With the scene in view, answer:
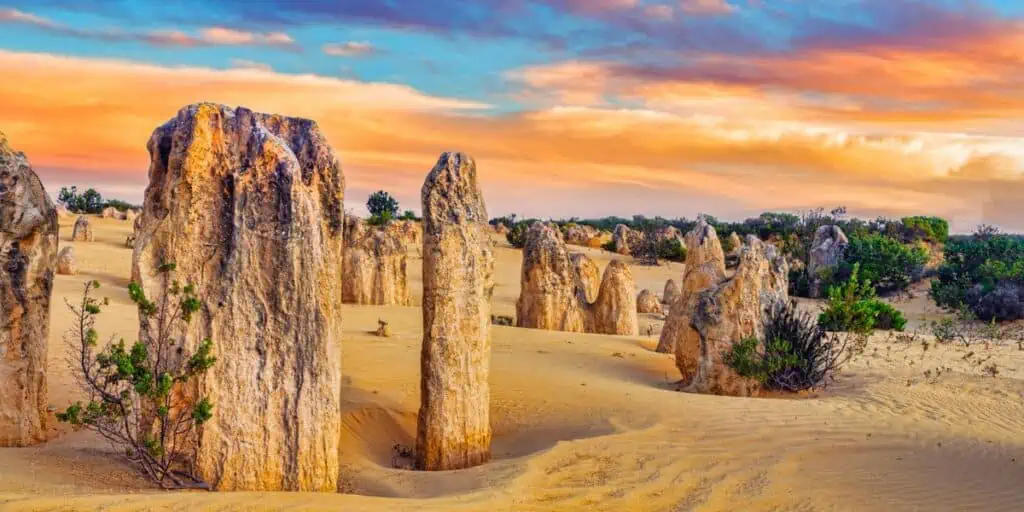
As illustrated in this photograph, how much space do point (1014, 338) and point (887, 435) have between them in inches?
495

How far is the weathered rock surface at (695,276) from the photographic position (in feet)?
56.4

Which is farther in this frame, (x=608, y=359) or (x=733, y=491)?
(x=608, y=359)

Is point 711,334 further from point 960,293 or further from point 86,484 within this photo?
point 960,293

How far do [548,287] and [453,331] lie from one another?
1074 cm

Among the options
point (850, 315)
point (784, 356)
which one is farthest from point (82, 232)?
point (784, 356)

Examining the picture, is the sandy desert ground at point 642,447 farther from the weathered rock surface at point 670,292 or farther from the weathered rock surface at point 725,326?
the weathered rock surface at point 670,292

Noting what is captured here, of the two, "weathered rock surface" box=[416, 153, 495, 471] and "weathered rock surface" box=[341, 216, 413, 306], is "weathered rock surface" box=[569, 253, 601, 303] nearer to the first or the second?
"weathered rock surface" box=[341, 216, 413, 306]

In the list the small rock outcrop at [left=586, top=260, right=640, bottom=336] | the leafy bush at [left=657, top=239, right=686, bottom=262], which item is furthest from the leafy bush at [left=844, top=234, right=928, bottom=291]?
the small rock outcrop at [left=586, top=260, right=640, bottom=336]

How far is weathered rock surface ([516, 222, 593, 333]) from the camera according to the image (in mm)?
20141

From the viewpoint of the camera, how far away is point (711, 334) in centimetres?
1398

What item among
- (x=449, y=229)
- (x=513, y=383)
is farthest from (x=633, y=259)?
(x=449, y=229)

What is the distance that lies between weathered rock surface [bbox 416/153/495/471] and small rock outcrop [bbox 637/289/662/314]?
58.1 ft

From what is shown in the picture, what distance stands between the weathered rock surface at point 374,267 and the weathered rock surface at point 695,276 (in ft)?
26.0

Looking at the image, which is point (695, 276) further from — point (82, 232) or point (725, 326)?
point (82, 232)
